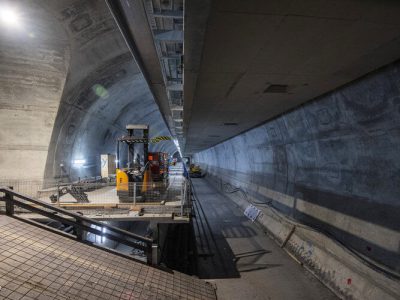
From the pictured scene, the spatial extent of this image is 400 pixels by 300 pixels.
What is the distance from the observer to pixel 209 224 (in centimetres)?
1344

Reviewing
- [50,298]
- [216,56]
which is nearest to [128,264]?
[50,298]

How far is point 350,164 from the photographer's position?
6.92 metres

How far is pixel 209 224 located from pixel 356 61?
35.0 ft

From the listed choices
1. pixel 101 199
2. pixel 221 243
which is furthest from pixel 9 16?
pixel 221 243

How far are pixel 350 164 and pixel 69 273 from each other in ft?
23.4

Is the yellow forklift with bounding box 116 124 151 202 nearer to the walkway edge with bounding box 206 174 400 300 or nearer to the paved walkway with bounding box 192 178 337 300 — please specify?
the paved walkway with bounding box 192 178 337 300

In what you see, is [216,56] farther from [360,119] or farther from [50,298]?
[50,298]

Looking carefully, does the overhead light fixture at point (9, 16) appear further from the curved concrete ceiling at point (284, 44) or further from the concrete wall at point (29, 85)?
the curved concrete ceiling at point (284, 44)

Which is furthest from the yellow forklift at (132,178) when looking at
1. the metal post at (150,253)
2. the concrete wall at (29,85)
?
the concrete wall at (29,85)

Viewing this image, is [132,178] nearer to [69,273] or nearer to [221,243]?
[221,243]

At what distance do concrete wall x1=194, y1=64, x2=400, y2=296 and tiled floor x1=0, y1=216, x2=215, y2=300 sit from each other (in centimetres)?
415

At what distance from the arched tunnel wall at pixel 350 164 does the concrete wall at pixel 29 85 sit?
363 inches

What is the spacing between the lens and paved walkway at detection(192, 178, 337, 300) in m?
6.91

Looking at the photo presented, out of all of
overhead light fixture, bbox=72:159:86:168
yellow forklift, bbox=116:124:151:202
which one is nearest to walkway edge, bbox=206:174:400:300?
yellow forklift, bbox=116:124:151:202
